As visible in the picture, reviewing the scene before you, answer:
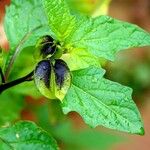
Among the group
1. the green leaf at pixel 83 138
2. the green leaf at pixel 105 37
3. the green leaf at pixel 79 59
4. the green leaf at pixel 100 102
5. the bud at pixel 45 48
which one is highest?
the bud at pixel 45 48

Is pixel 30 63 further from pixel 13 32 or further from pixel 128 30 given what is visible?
pixel 128 30

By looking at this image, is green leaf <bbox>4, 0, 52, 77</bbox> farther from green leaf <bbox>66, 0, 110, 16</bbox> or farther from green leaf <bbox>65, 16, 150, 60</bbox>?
green leaf <bbox>66, 0, 110, 16</bbox>

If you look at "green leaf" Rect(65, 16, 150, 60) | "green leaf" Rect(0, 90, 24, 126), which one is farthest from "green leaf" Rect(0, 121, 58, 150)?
"green leaf" Rect(0, 90, 24, 126)

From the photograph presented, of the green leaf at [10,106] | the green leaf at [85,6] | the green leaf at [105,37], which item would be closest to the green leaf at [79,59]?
the green leaf at [105,37]

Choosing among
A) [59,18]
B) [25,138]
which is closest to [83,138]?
[25,138]

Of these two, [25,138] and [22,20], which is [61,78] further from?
[22,20]

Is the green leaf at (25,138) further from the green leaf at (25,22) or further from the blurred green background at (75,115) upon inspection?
the green leaf at (25,22)
